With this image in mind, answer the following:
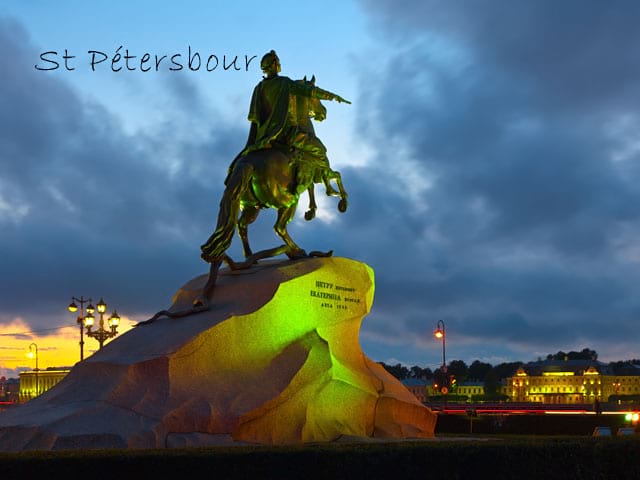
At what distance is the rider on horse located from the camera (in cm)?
1551

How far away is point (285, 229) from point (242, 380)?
12.6 feet

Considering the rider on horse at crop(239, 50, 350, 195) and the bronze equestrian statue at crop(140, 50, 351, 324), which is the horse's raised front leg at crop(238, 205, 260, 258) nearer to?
the bronze equestrian statue at crop(140, 50, 351, 324)

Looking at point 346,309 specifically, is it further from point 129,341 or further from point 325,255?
point 129,341

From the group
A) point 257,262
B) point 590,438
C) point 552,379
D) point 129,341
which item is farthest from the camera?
point 552,379

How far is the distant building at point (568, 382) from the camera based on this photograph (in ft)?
488

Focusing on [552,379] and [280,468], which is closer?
[280,468]

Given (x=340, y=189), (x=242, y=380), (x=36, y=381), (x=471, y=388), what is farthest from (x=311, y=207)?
(x=471, y=388)

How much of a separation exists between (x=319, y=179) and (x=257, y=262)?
203 centimetres

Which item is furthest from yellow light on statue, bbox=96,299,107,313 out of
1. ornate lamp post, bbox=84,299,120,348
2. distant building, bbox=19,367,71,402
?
distant building, bbox=19,367,71,402

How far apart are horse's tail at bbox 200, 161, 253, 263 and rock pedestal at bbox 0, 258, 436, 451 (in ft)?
2.09

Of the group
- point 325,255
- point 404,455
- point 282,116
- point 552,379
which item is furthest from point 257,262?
point 552,379

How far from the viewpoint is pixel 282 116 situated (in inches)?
610

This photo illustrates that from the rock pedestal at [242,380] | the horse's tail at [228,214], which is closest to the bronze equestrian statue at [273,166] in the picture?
the horse's tail at [228,214]

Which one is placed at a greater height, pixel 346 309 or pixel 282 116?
pixel 282 116
